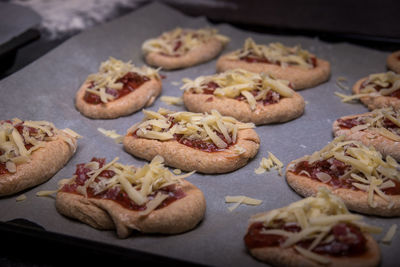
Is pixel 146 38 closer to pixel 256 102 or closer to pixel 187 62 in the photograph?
pixel 187 62

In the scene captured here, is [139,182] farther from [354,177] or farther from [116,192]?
[354,177]

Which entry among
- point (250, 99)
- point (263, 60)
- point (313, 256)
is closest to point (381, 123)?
point (250, 99)

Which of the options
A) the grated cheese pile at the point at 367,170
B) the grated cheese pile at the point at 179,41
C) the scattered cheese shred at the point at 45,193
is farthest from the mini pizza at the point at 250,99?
the scattered cheese shred at the point at 45,193

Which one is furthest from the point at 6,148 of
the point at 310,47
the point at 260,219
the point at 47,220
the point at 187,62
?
the point at 310,47

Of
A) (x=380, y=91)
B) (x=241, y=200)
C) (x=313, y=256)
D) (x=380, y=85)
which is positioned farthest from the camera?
(x=380, y=85)

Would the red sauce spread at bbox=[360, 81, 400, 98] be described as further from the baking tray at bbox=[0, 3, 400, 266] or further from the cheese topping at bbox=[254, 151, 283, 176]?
the cheese topping at bbox=[254, 151, 283, 176]

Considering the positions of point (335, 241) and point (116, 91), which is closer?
point (335, 241)

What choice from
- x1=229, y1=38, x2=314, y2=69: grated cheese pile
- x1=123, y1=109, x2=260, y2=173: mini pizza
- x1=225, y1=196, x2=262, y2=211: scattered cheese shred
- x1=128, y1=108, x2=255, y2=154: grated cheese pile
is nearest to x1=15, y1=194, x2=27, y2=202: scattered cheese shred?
x1=123, y1=109, x2=260, y2=173: mini pizza
